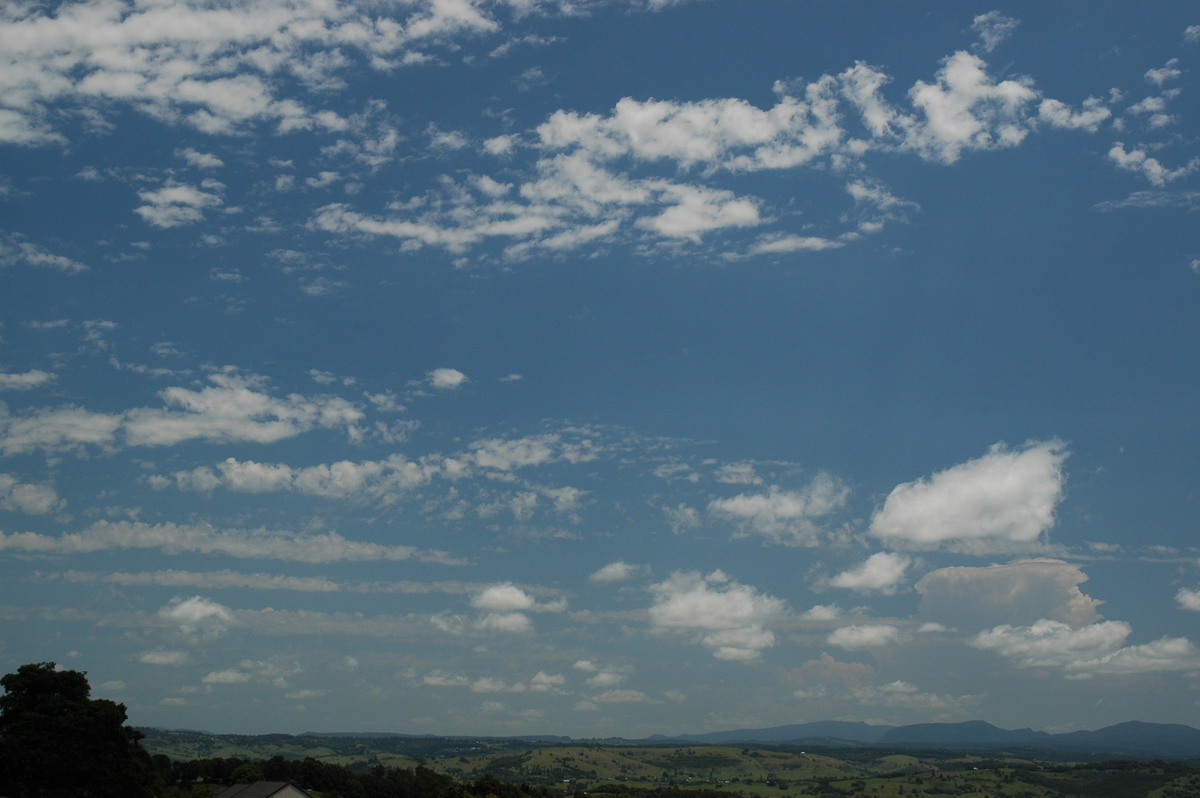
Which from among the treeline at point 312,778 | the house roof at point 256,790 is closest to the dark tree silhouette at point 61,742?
the house roof at point 256,790

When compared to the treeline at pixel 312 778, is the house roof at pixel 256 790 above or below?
above

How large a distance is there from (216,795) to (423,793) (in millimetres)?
36458

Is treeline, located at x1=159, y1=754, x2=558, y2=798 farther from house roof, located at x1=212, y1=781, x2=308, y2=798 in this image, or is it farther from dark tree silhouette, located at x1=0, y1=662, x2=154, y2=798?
dark tree silhouette, located at x1=0, y1=662, x2=154, y2=798

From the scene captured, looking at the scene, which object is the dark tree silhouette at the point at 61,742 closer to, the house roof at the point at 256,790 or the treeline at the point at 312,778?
the house roof at the point at 256,790

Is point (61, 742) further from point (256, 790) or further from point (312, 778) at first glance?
point (312, 778)

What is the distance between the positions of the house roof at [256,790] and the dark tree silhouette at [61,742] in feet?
125

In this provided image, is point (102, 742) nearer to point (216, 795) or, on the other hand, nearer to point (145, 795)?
point (145, 795)

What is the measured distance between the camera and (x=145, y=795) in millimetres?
79062

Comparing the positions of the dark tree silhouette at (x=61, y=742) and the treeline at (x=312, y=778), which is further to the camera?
the treeline at (x=312, y=778)

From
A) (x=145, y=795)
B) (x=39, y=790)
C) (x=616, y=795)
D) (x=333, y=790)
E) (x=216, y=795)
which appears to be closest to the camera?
(x=39, y=790)

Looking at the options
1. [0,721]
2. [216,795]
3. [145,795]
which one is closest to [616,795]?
[216,795]

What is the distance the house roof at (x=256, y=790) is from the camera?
377ft

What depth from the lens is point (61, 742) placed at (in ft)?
241

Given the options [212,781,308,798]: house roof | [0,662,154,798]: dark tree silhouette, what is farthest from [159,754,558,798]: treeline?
[0,662,154,798]: dark tree silhouette
